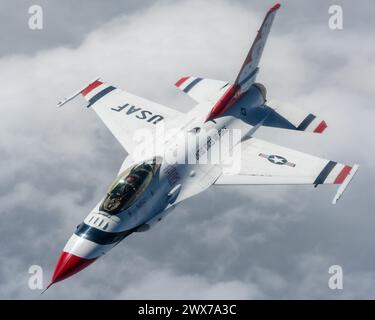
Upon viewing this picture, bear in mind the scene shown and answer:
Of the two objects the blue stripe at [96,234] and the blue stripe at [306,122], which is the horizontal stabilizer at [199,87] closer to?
the blue stripe at [306,122]

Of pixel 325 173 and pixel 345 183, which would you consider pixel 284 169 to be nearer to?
pixel 325 173

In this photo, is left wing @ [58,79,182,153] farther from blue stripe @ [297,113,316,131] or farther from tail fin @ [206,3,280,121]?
blue stripe @ [297,113,316,131]

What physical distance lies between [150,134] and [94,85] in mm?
6738

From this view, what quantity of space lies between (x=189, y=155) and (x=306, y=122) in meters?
8.39

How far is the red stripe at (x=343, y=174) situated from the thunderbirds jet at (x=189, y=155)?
5 centimetres

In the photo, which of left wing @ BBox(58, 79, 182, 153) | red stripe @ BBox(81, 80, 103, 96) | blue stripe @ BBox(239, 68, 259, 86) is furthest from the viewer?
red stripe @ BBox(81, 80, 103, 96)

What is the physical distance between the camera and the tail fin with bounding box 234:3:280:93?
33781 mm

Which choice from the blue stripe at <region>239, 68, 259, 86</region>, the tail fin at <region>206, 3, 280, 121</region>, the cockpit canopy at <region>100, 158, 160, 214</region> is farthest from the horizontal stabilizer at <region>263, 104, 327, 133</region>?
the cockpit canopy at <region>100, 158, 160, 214</region>

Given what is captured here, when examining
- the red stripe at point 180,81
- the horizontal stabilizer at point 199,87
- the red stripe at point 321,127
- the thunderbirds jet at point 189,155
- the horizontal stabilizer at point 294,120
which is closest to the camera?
the thunderbirds jet at point 189,155

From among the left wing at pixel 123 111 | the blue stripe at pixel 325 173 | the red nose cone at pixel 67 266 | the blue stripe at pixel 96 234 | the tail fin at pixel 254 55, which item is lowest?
the red nose cone at pixel 67 266

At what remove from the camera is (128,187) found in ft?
92.0

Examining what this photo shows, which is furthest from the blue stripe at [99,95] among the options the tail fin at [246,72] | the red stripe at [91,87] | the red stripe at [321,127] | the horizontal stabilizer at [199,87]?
the red stripe at [321,127]

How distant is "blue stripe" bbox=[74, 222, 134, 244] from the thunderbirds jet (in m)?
0.04

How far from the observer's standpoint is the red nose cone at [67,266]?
26094 mm
